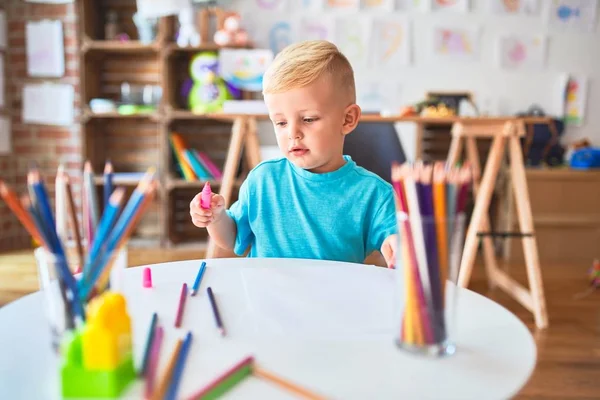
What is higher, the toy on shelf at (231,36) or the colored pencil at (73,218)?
the toy on shelf at (231,36)

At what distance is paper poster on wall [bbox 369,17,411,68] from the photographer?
302 centimetres

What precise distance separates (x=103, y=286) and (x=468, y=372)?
0.32 m

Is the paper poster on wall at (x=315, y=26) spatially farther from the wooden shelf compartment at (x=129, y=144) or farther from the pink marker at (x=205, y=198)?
the pink marker at (x=205, y=198)

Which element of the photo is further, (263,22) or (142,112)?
(263,22)

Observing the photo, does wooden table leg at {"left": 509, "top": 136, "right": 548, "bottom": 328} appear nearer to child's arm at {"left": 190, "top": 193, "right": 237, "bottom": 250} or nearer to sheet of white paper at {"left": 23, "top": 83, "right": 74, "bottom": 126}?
child's arm at {"left": 190, "top": 193, "right": 237, "bottom": 250}

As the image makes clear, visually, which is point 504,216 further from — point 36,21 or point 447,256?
point 36,21

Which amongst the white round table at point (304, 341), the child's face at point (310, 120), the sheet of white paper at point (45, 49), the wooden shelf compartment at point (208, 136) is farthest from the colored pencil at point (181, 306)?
the sheet of white paper at point (45, 49)

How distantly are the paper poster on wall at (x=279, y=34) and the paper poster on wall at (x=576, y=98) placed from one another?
1.69m

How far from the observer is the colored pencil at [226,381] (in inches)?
14.9

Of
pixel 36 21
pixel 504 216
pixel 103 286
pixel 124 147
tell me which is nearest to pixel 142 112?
pixel 124 147

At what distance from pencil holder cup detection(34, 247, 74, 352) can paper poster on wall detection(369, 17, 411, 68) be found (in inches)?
111

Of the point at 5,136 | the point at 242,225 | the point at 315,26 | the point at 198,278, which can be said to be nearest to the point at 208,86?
the point at 315,26

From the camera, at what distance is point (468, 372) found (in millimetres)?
430

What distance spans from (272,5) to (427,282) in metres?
2.82
